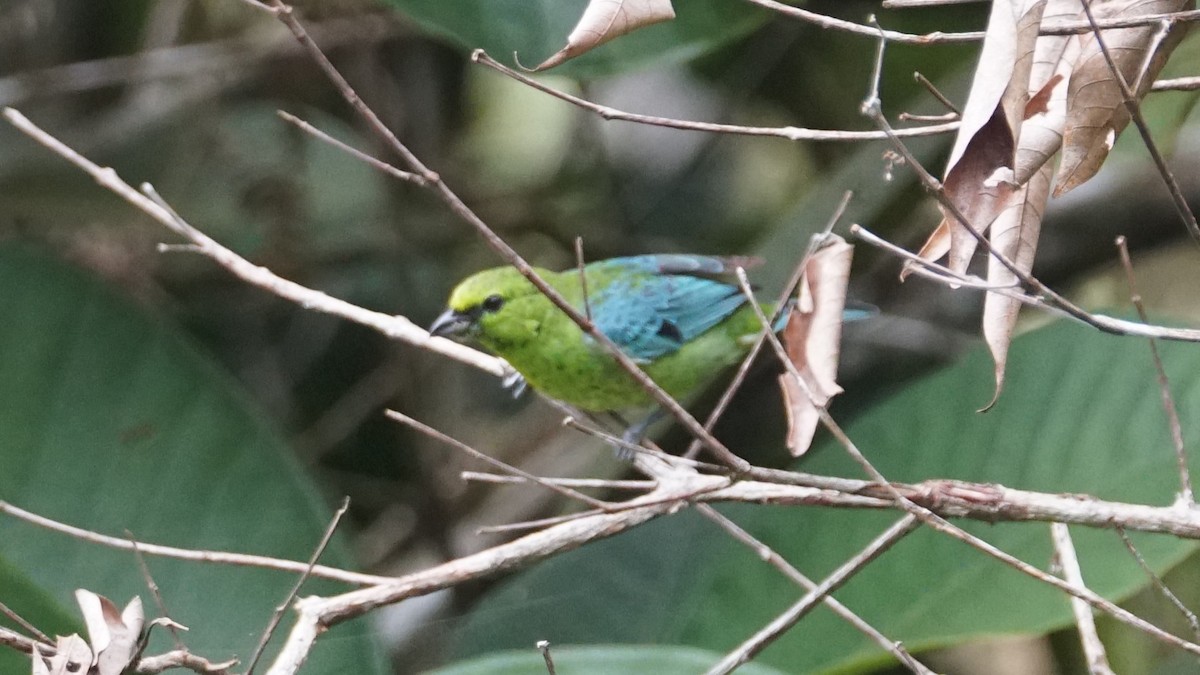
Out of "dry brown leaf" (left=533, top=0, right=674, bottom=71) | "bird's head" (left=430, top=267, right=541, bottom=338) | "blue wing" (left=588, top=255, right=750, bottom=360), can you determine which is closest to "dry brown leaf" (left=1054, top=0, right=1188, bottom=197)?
"dry brown leaf" (left=533, top=0, right=674, bottom=71)

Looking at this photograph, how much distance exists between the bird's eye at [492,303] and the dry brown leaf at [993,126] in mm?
1559

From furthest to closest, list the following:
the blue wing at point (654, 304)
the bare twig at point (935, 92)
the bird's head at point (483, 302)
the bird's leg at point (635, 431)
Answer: the blue wing at point (654, 304) → the bird's head at point (483, 302) → the bird's leg at point (635, 431) → the bare twig at point (935, 92)

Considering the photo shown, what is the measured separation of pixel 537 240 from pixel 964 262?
8.95 ft

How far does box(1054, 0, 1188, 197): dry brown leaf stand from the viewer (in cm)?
125

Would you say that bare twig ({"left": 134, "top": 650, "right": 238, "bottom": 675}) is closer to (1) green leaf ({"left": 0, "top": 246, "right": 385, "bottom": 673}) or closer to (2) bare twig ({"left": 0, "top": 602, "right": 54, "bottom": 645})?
(2) bare twig ({"left": 0, "top": 602, "right": 54, "bottom": 645})

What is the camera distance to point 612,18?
1.31 metres

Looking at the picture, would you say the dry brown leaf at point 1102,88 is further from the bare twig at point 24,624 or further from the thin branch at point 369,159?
the bare twig at point 24,624

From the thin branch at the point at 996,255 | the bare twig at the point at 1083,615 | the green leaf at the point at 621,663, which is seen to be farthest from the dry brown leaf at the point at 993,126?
the green leaf at the point at 621,663

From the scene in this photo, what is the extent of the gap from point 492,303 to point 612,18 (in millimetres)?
1414

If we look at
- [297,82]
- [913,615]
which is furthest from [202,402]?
[913,615]

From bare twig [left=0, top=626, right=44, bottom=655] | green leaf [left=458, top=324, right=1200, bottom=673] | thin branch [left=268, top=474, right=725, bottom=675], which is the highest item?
bare twig [left=0, top=626, right=44, bottom=655]

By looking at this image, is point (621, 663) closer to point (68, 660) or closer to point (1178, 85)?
point (68, 660)

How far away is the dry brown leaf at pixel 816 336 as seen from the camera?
1458 millimetres

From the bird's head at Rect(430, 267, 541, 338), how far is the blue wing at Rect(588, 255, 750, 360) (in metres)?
0.37
